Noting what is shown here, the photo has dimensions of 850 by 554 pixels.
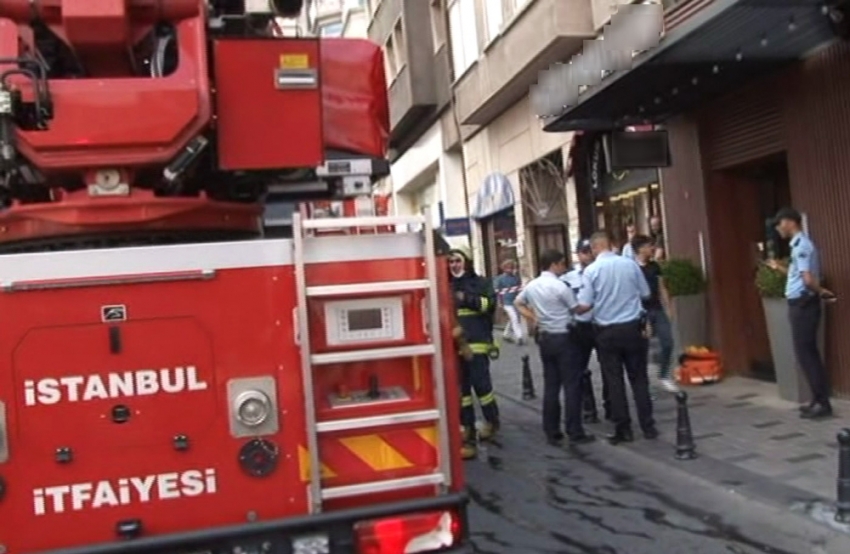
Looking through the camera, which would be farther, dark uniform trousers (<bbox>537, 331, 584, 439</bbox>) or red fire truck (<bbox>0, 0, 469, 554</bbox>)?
dark uniform trousers (<bbox>537, 331, 584, 439</bbox>)

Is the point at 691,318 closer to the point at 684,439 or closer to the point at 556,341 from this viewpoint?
the point at 556,341

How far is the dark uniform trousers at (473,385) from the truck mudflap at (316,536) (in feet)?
15.8

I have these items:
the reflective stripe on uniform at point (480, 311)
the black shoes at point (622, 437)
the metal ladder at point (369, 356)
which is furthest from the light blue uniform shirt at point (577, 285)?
the metal ladder at point (369, 356)

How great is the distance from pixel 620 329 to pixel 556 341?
0.58 metres

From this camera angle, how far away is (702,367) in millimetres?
11477

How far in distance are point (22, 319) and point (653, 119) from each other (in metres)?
10.4

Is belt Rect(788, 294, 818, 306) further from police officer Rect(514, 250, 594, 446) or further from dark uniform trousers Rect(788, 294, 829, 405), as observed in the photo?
police officer Rect(514, 250, 594, 446)

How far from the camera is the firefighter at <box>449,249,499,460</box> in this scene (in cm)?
871

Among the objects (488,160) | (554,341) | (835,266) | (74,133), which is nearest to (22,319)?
(74,133)

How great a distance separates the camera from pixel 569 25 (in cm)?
1534

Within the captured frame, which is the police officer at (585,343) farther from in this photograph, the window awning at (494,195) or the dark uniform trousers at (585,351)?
the window awning at (494,195)

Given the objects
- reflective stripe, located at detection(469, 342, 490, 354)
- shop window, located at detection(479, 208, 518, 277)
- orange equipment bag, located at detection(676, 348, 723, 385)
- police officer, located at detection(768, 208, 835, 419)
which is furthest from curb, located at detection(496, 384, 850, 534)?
shop window, located at detection(479, 208, 518, 277)

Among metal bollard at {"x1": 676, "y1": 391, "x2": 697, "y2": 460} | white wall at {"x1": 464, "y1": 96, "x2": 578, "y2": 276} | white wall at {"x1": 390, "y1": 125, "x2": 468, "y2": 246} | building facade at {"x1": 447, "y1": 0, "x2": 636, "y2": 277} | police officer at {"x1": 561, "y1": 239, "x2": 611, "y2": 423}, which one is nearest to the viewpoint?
metal bollard at {"x1": 676, "y1": 391, "x2": 697, "y2": 460}

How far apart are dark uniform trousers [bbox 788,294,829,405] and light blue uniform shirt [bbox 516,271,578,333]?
2.11m
